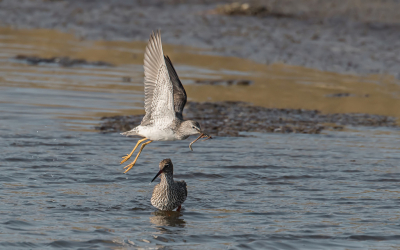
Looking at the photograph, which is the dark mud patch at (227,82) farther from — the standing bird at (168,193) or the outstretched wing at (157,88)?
the standing bird at (168,193)

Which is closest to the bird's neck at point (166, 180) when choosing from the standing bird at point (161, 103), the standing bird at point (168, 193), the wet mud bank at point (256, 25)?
the standing bird at point (168, 193)

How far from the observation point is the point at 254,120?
12945 mm

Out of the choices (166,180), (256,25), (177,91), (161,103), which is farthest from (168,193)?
(256,25)

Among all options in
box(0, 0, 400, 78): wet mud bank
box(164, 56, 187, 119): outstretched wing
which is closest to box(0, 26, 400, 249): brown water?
box(164, 56, 187, 119): outstretched wing

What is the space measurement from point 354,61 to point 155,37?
9.90 metres

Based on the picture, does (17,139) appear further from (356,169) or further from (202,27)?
(202,27)

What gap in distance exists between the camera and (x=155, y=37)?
29.0ft

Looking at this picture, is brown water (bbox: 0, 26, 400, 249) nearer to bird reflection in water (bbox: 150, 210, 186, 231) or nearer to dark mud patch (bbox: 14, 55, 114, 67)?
bird reflection in water (bbox: 150, 210, 186, 231)

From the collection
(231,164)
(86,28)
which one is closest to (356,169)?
(231,164)

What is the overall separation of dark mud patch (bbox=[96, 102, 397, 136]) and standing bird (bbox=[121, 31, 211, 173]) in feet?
9.34

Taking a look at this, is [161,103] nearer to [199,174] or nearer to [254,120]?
[199,174]

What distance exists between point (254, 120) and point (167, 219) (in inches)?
209

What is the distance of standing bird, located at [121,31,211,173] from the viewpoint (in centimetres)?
849

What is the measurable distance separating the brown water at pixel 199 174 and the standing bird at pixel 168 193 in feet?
0.55
